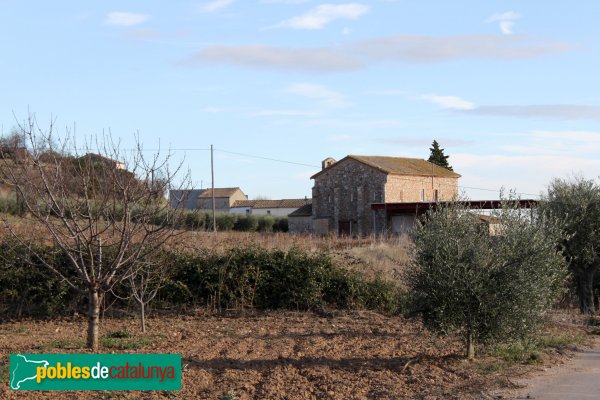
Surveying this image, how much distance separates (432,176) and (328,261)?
46.3m

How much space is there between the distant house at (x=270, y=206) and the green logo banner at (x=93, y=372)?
70.5 metres

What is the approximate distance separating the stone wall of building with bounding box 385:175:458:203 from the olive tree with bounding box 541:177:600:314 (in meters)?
35.3

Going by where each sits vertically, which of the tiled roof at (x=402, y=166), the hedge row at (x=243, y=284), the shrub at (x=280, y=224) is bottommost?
the hedge row at (x=243, y=284)

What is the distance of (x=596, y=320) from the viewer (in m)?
19.3

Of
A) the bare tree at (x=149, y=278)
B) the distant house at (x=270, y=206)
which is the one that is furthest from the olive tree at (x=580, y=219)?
the distant house at (x=270, y=206)

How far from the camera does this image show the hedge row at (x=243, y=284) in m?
18.5

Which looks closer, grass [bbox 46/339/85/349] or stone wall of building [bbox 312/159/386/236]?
grass [bbox 46/339/85/349]

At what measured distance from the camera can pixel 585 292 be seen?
21.8 meters

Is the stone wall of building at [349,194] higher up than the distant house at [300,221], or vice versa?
the stone wall of building at [349,194]

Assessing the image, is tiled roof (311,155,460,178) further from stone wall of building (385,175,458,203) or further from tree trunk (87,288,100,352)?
tree trunk (87,288,100,352)

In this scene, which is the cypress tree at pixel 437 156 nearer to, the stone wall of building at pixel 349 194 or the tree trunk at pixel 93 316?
the stone wall of building at pixel 349 194

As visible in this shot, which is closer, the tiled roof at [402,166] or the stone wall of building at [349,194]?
the stone wall of building at [349,194]

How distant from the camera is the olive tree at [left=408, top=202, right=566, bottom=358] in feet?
39.5

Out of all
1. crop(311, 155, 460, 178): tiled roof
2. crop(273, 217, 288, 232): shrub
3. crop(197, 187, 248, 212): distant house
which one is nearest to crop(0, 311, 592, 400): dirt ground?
crop(311, 155, 460, 178): tiled roof
